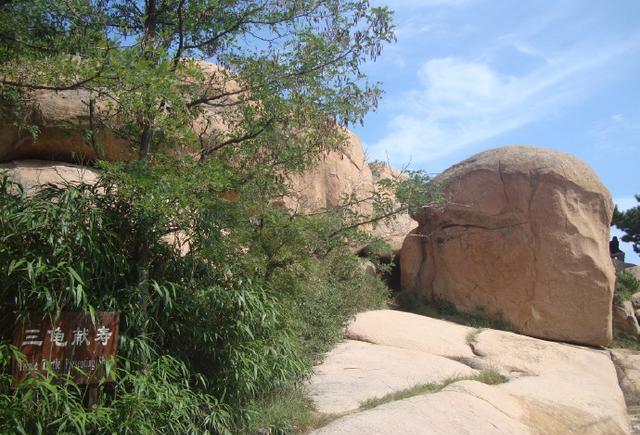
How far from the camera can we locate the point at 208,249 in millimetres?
5297

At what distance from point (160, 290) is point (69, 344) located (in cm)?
87

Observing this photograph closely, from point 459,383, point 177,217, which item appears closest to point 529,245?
point 459,383

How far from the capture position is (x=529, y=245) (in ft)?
39.8

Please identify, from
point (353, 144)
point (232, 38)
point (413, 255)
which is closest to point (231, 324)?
point (232, 38)

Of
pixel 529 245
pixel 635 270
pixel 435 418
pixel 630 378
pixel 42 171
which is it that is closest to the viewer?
pixel 435 418

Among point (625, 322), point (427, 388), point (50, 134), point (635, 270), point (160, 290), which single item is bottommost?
point (625, 322)

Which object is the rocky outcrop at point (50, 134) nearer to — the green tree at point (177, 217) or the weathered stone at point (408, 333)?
the green tree at point (177, 217)

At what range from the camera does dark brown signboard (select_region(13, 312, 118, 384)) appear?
4.26 m

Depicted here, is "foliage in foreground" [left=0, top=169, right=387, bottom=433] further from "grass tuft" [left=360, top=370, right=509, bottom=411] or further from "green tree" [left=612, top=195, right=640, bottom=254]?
"green tree" [left=612, top=195, right=640, bottom=254]

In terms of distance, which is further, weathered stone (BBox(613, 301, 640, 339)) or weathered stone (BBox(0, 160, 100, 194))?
weathered stone (BBox(613, 301, 640, 339))

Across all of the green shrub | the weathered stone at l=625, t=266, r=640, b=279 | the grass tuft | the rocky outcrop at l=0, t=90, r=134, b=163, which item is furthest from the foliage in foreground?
the weathered stone at l=625, t=266, r=640, b=279

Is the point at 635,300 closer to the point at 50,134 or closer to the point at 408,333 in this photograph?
the point at 408,333

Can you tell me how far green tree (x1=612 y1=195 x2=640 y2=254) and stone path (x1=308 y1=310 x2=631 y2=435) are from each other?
10.2m

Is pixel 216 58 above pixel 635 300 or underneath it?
above
